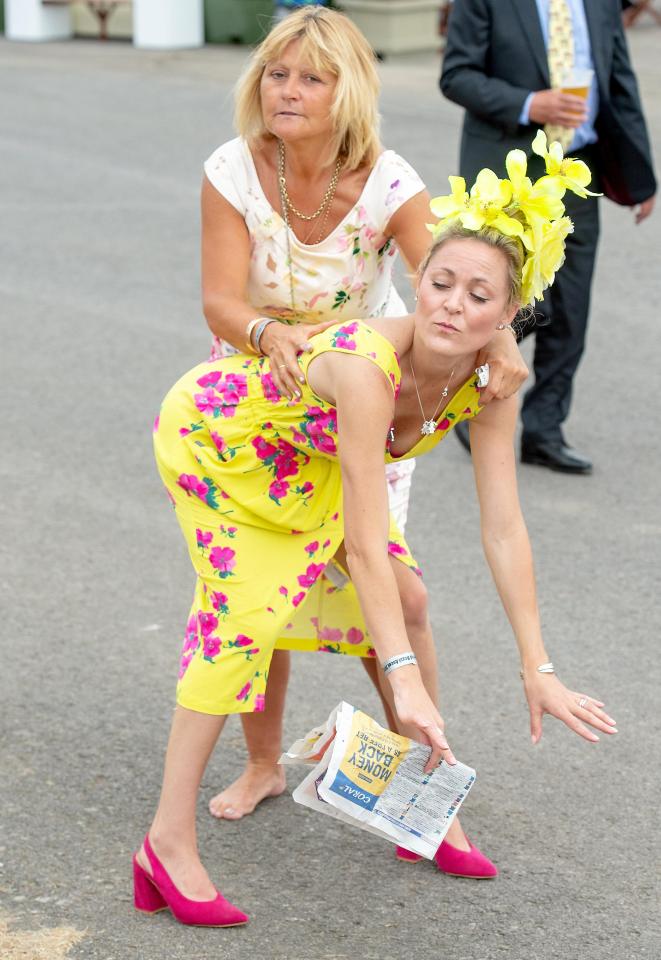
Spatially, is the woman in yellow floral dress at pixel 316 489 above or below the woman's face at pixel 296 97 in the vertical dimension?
below

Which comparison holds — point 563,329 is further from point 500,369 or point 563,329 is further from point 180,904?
point 180,904

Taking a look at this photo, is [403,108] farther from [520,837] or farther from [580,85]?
[520,837]

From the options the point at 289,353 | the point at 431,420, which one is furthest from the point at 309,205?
the point at 431,420

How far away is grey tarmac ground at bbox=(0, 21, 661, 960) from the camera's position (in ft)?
10.6

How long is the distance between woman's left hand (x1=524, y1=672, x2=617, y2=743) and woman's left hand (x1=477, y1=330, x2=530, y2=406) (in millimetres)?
551

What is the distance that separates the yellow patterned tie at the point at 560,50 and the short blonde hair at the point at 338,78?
2358 mm

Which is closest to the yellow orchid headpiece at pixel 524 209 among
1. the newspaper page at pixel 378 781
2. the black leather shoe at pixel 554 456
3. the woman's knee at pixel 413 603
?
the woman's knee at pixel 413 603

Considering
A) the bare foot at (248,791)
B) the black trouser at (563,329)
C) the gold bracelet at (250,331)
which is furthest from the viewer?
the black trouser at (563,329)

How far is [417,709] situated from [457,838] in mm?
675

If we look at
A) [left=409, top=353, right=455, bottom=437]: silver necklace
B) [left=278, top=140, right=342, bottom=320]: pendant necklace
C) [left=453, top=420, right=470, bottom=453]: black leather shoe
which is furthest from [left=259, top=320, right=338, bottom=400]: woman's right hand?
[left=453, top=420, right=470, bottom=453]: black leather shoe

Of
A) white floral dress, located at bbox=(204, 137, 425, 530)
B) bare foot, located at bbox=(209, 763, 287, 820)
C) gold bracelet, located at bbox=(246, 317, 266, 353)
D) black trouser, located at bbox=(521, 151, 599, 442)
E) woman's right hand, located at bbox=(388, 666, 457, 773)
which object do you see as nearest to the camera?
woman's right hand, located at bbox=(388, 666, 457, 773)

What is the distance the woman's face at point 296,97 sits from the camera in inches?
135

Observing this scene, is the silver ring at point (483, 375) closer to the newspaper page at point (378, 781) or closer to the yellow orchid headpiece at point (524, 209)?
the yellow orchid headpiece at point (524, 209)

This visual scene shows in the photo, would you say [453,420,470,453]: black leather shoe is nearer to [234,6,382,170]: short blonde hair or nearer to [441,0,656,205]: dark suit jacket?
[441,0,656,205]: dark suit jacket
